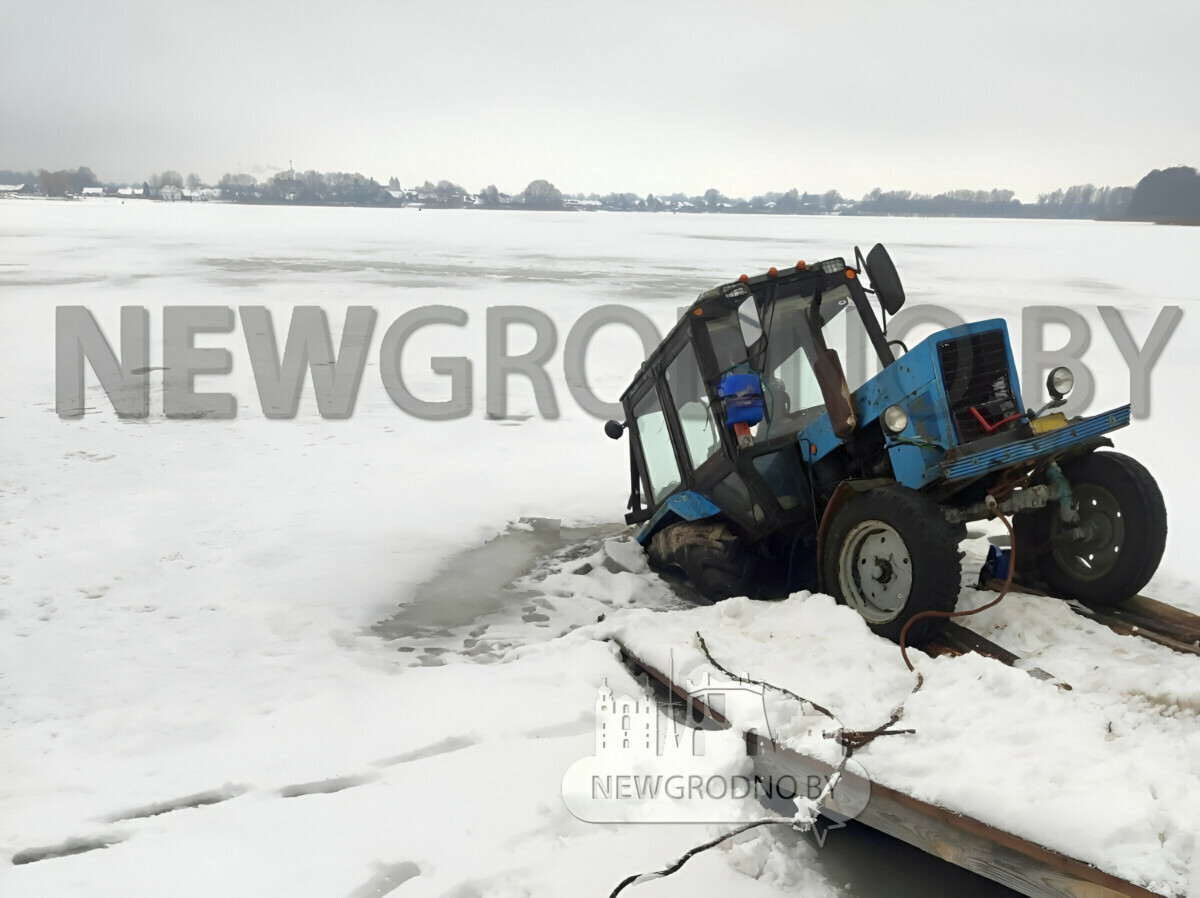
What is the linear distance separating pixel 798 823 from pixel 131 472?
8100mm

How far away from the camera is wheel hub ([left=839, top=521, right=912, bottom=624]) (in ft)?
14.9

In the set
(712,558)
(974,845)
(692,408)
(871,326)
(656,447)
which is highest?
(871,326)

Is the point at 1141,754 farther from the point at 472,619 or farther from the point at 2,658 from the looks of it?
the point at 2,658

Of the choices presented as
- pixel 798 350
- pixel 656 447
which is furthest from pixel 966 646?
pixel 656 447

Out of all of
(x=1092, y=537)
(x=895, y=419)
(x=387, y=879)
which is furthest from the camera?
(x=1092, y=537)

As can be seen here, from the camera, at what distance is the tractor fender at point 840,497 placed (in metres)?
4.71

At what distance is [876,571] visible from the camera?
4691mm

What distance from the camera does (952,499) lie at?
486 cm

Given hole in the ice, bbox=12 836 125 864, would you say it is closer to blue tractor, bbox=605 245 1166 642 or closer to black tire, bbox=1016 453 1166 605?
blue tractor, bbox=605 245 1166 642

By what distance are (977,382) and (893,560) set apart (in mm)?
A: 1035

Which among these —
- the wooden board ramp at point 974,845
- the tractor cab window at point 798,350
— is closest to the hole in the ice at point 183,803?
the wooden board ramp at point 974,845

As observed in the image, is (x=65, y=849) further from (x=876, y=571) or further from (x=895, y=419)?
(x=895, y=419)

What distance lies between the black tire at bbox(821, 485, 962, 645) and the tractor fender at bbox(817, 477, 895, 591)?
0.09 feet

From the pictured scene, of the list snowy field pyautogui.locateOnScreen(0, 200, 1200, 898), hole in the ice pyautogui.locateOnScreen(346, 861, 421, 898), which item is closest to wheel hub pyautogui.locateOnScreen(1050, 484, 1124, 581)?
snowy field pyautogui.locateOnScreen(0, 200, 1200, 898)
